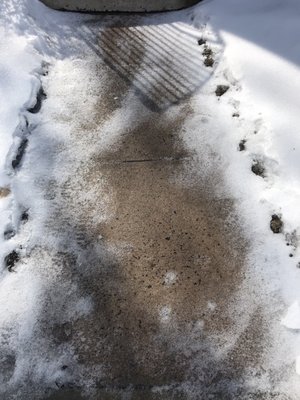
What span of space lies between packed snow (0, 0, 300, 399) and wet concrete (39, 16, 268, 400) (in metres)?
0.13

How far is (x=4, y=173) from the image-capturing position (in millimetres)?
4688

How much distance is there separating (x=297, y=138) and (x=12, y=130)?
3084 mm

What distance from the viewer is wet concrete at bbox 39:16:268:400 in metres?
3.55

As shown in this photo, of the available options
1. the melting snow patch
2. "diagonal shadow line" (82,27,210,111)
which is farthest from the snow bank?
"diagonal shadow line" (82,27,210,111)

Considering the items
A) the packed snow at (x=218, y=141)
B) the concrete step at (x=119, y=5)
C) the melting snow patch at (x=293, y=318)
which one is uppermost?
the concrete step at (x=119, y=5)

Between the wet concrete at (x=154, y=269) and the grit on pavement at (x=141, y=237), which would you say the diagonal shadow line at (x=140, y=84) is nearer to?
the grit on pavement at (x=141, y=237)

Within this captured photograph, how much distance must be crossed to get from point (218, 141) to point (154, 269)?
5.50ft

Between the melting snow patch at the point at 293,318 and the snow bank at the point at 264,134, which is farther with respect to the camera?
the snow bank at the point at 264,134

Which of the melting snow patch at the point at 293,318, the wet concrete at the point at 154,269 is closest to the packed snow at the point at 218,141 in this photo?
the melting snow patch at the point at 293,318

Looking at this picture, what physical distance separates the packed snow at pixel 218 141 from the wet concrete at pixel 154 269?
0.42 feet

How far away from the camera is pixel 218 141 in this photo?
489 centimetres

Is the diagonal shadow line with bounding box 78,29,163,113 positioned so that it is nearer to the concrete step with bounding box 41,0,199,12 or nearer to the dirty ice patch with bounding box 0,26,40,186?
the concrete step with bounding box 41,0,199,12

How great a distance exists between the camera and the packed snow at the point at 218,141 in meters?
3.80

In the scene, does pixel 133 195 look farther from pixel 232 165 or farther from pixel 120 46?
pixel 120 46
